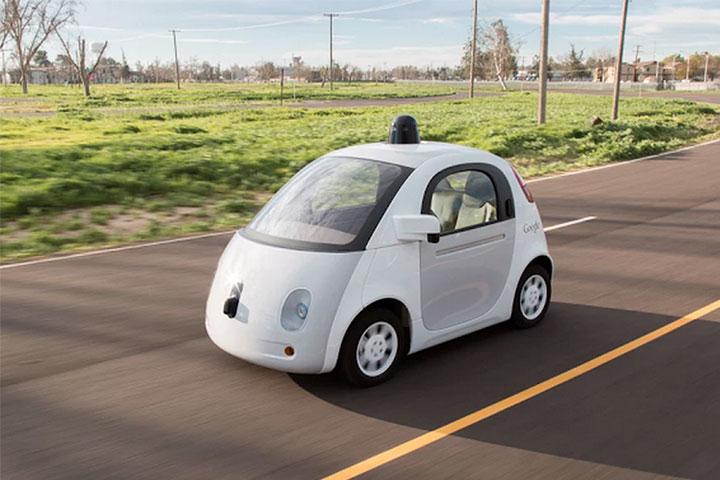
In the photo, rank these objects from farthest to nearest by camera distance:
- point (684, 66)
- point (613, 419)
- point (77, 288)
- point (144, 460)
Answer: point (684, 66)
point (77, 288)
point (613, 419)
point (144, 460)

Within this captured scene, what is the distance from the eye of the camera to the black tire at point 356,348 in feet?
16.3

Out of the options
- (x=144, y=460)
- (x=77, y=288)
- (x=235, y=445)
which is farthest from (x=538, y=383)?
(x=77, y=288)

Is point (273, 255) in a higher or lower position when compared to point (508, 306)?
higher

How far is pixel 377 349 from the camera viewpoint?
16.9 feet

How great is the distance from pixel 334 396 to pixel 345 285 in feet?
2.52

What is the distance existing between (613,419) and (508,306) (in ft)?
5.20

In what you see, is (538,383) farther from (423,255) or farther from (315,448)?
(315,448)

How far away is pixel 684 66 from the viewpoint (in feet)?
609

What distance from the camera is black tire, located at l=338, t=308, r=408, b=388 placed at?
4.95m

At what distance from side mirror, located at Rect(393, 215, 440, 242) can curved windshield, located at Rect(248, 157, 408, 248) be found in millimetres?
169

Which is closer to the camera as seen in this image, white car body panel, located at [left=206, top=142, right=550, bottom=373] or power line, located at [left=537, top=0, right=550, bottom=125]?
white car body panel, located at [left=206, top=142, right=550, bottom=373]

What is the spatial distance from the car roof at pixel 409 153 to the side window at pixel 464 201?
18 cm

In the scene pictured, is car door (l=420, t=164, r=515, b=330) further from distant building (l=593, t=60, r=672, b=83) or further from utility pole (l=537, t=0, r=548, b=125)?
distant building (l=593, t=60, r=672, b=83)

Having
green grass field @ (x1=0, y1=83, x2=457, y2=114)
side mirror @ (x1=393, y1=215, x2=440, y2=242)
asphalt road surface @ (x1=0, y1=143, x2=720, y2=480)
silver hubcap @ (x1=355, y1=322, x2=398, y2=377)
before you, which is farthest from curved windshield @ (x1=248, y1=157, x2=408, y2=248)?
green grass field @ (x1=0, y1=83, x2=457, y2=114)
